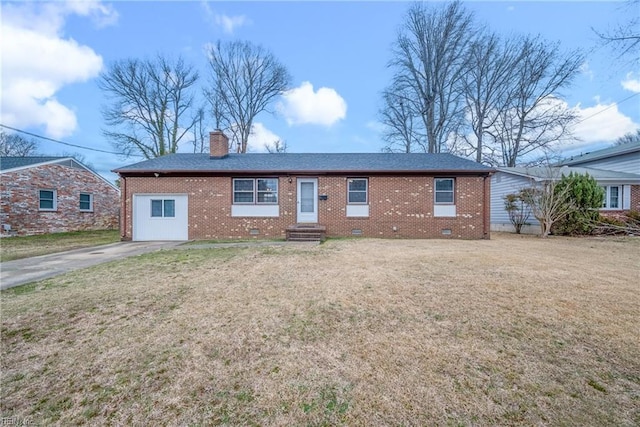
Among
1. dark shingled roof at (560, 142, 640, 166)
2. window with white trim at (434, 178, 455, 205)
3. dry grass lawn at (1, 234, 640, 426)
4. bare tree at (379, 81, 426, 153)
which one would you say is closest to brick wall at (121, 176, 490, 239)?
window with white trim at (434, 178, 455, 205)

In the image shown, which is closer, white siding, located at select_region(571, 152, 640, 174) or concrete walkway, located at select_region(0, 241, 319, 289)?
concrete walkway, located at select_region(0, 241, 319, 289)

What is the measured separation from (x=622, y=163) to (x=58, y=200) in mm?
33670

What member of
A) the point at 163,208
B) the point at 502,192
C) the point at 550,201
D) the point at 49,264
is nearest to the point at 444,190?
the point at 550,201

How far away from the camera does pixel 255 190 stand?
38.4 feet

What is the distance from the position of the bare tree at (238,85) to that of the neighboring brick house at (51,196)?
10.6 m

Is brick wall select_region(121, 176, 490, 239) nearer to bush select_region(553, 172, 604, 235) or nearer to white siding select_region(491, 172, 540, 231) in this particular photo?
bush select_region(553, 172, 604, 235)

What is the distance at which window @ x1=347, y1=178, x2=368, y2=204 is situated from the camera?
11.7 m

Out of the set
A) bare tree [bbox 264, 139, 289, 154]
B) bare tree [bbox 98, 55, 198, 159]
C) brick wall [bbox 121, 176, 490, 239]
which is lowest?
brick wall [bbox 121, 176, 490, 239]

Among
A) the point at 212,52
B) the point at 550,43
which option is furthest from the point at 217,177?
the point at 550,43

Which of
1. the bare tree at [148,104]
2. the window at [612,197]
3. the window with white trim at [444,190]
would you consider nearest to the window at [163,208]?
the window with white trim at [444,190]

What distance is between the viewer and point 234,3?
1212 centimetres

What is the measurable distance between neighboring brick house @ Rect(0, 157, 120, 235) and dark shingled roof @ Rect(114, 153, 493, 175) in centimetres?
627

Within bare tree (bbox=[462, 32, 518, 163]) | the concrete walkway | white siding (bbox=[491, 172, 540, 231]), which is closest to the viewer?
the concrete walkway

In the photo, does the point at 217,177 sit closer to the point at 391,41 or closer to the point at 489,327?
the point at 489,327
